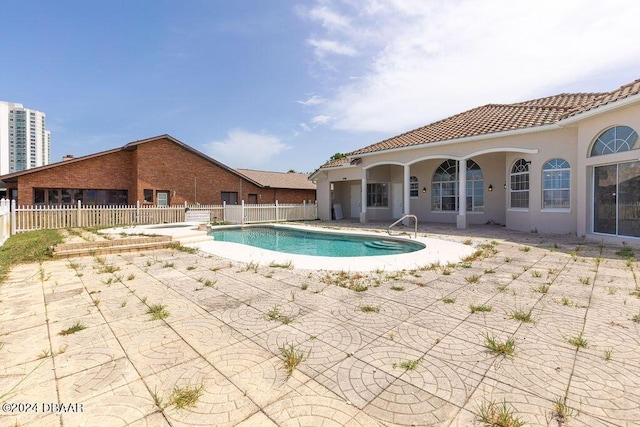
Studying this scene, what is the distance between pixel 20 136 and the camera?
50.2 meters

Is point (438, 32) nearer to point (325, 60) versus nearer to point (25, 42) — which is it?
point (325, 60)

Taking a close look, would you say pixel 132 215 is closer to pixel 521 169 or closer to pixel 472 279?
pixel 472 279

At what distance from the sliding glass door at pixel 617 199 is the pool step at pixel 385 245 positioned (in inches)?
243

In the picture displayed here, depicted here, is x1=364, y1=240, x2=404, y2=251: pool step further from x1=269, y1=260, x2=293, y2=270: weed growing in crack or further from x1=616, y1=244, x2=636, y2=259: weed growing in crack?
x1=616, y1=244, x2=636, y2=259: weed growing in crack

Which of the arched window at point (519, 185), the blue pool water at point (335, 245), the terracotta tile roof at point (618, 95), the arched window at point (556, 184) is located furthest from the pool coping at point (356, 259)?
the arched window at point (519, 185)

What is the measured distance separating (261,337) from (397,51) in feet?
36.6

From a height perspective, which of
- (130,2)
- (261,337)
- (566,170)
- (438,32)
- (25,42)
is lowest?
(261,337)

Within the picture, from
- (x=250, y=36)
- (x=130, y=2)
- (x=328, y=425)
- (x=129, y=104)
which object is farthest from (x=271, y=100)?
(x=328, y=425)

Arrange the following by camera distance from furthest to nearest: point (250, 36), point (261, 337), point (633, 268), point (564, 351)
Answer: point (250, 36) → point (633, 268) → point (261, 337) → point (564, 351)

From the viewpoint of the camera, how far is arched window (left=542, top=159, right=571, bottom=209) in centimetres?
1065

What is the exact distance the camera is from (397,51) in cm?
1077

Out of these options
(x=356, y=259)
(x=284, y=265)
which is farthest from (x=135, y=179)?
(x=356, y=259)

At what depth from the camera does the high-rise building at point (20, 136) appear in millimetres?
46750

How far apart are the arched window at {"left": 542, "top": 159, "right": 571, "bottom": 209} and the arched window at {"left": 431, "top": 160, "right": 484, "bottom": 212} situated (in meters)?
3.82
